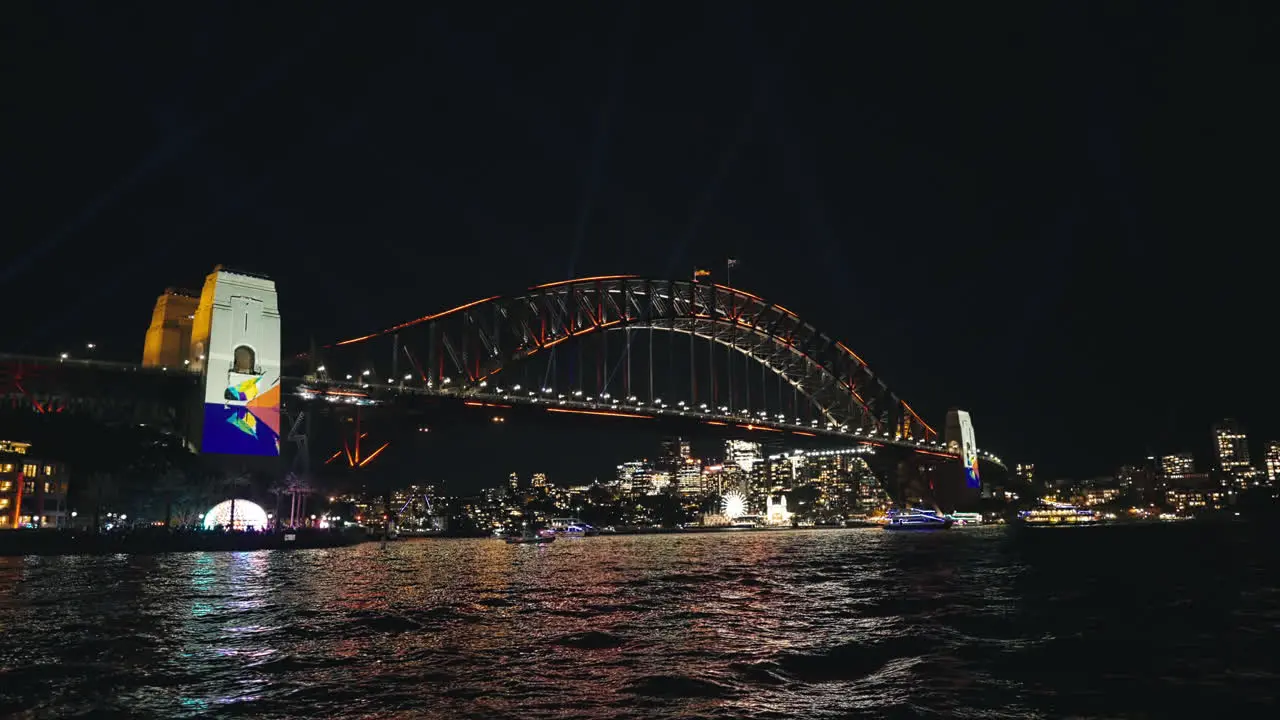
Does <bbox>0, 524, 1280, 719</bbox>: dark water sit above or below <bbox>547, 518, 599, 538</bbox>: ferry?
above

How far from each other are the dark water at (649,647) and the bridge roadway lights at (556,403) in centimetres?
4124

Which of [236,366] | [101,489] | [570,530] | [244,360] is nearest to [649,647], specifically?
[236,366]

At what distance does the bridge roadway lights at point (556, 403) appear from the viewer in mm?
70062

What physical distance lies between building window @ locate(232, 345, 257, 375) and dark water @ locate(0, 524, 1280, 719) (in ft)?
119

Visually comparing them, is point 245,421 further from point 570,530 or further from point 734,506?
point 734,506

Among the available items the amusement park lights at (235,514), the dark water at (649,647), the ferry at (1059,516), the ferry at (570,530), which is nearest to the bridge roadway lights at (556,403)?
the amusement park lights at (235,514)

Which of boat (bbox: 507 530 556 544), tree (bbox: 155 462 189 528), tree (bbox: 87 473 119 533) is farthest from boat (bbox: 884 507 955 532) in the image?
tree (bbox: 87 473 119 533)

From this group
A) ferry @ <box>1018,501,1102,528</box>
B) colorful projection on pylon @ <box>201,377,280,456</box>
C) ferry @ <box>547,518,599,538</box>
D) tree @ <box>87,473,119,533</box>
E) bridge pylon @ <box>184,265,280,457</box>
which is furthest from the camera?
ferry @ <box>1018,501,1102,528</box>

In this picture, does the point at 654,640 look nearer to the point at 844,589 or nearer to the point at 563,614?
the point at 563,614

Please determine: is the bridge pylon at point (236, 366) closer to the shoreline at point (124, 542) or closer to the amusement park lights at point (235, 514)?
the amusement park lights at point (235, 514)

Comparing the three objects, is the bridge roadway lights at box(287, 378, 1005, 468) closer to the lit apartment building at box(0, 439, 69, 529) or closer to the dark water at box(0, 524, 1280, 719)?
the lit apartment building at box(0, 439, 69, 529)

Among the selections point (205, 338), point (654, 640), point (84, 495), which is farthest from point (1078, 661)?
point (84, 495)

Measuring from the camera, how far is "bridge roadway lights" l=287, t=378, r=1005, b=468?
70.1 m

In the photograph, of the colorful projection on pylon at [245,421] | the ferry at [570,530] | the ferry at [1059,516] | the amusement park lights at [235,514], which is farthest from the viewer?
the ferry at [1059,516]
